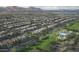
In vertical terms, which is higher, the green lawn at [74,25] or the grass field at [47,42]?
the green lawn at [74,25]

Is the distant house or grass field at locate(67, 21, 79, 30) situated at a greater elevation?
grass field at locate(67, 21, 79, 30)

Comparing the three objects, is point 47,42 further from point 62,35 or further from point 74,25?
point 74,25

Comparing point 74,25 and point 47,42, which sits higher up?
point 74,25

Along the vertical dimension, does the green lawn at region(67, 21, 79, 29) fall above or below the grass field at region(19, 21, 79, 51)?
above

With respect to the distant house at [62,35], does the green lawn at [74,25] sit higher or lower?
higher

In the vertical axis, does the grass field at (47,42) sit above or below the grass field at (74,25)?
below

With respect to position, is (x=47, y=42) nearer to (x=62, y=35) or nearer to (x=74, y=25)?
(x=62, y=35)

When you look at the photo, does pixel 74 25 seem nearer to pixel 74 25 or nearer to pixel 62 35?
pixel 74 25

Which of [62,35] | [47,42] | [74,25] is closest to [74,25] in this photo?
[74,25]

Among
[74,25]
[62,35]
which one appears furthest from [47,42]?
[74,25]

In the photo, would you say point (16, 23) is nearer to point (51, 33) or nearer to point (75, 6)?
point (51, 33)
